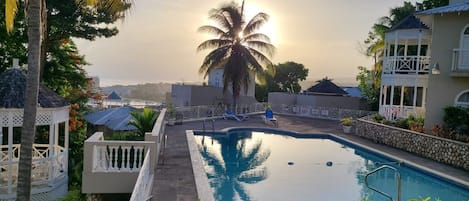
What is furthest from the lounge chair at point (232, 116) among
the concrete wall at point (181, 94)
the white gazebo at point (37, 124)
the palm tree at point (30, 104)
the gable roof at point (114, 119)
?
the palm tree at point (30, 104)

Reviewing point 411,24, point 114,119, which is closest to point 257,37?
point 411,24

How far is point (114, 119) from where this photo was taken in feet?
55.1

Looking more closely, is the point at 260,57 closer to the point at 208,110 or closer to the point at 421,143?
the point at 208,110

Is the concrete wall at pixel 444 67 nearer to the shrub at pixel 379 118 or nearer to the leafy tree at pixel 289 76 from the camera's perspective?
the shrub at pixel 379 118

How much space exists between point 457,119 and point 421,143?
5.31 ft

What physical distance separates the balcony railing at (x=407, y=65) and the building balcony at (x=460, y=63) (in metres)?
2.62

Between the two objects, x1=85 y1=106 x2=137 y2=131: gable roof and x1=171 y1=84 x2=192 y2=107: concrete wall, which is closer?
x1=85 y1=106 x2=137 y2=131: gable roof

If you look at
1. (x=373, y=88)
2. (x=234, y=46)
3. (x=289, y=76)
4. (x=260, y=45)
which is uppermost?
(x=260, y=45)

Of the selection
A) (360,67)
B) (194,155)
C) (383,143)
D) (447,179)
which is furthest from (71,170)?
(360,67)

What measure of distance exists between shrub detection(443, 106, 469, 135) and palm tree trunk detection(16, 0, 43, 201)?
14.3m

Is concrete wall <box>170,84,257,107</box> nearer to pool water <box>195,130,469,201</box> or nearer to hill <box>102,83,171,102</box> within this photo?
pool water <box>195,130,469,201</box>

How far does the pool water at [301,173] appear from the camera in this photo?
34.2ft

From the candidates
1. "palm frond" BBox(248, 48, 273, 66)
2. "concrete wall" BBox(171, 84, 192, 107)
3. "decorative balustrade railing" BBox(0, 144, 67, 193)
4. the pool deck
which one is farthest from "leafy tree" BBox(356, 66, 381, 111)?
"decorative balustrade railing" BBox(0, 144, 67, 193)

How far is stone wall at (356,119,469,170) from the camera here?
12484mm
